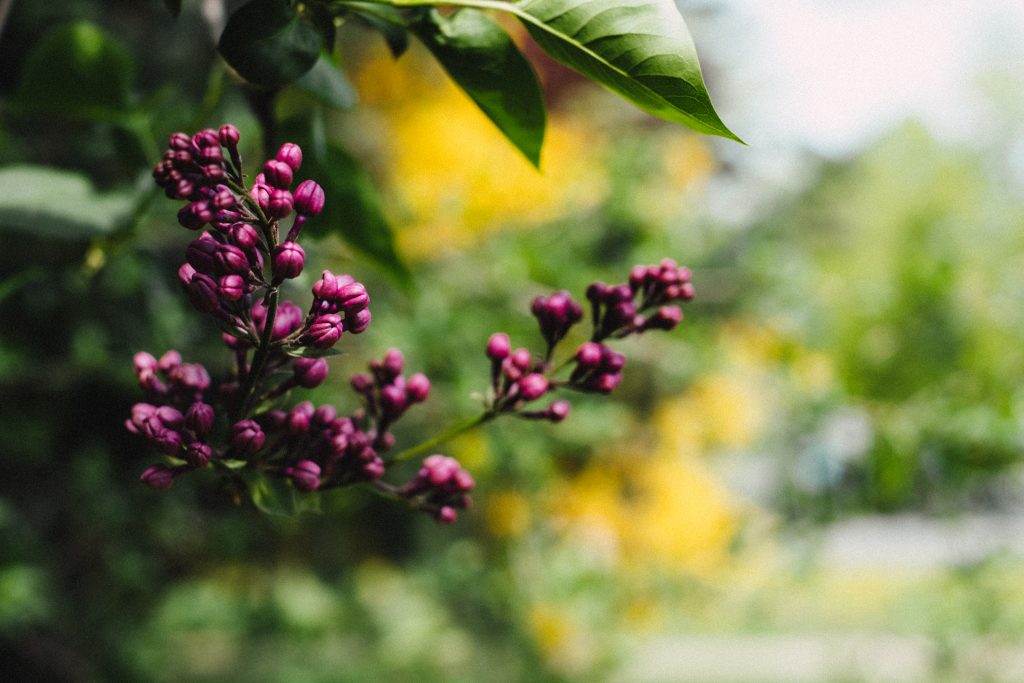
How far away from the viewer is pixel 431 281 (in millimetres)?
2975

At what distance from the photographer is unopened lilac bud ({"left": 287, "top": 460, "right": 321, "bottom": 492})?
1.89 ft

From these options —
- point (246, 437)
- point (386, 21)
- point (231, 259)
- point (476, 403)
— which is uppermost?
point (386, 21)

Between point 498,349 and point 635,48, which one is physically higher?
point 635,48

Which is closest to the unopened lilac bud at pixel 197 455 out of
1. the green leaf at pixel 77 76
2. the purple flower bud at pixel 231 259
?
the purple flower bud at pixel 231 259

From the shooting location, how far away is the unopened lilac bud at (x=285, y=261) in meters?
0.47

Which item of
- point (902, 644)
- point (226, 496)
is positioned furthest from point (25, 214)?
point (902, 644)

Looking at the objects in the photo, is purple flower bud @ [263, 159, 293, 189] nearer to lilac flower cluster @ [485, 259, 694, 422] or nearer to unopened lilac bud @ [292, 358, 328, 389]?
unopened lilac bud @ [292, 358, 328, 389]

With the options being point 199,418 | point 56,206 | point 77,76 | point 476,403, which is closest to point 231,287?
point 199,418

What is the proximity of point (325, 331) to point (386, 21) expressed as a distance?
0.27 m

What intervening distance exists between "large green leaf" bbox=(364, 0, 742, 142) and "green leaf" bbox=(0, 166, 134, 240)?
448 mm

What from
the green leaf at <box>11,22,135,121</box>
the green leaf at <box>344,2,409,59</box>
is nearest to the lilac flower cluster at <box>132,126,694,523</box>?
the green leaf at <box>344,2,409,59</box>

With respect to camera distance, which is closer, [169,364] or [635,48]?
[635,48]

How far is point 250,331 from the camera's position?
511mm

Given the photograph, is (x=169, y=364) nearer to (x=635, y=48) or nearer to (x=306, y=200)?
(x=306, y=200)
